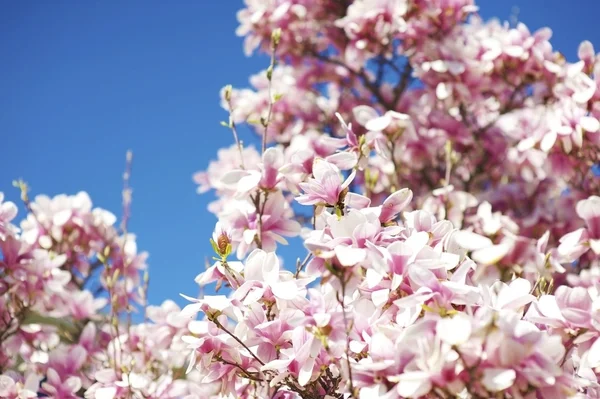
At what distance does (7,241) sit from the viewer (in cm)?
183

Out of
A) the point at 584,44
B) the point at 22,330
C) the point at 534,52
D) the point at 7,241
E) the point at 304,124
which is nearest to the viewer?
the point at 7,241

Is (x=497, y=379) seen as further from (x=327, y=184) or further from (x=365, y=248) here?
(x=327, y=184)

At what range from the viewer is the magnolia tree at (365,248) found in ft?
2.93

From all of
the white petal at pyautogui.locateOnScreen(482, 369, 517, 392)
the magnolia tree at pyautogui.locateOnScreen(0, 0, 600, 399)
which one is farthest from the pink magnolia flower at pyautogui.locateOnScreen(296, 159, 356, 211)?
the white petal at pyautogui.locateOnScreen(482, 369, 517, 392)

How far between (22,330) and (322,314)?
1.42 m

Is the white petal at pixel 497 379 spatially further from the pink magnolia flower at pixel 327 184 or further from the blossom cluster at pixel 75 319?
the blossom cluster at pixel 75 319

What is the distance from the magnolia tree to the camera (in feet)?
2.93

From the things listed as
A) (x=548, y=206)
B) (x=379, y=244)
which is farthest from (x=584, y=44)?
(x=379, y=244)

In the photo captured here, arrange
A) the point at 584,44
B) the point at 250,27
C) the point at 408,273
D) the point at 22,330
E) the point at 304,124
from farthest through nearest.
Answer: the point at 304,124, the point at 250,27, the point at 584,44, the point at 22,330, the point at 408,273

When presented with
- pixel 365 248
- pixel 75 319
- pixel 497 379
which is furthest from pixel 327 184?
pixel 75 319

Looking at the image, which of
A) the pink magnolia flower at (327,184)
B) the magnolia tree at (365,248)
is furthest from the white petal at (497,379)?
the pink magnolia flower at (327,184)

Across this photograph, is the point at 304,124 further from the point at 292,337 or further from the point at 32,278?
the point at 292,337

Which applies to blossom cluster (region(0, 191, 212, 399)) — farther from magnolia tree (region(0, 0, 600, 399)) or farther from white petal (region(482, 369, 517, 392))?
white petal (region(482, 369, 517, 392))

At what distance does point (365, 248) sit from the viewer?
1022 millimetres
